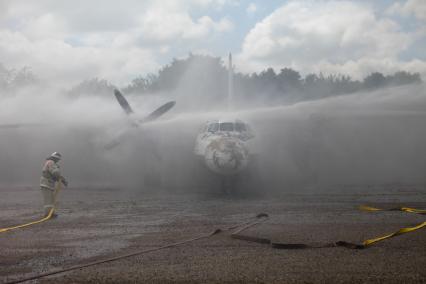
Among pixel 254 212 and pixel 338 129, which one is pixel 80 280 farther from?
pixel 338 129

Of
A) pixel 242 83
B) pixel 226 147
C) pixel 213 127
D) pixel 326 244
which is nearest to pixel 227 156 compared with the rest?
pixel 226 147

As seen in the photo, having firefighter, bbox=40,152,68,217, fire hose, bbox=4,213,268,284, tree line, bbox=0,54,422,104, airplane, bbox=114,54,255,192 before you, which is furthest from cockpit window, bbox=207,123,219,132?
tree line, bbox=0,54,422,104

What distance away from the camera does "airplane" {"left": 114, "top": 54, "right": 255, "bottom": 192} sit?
17.2 meters

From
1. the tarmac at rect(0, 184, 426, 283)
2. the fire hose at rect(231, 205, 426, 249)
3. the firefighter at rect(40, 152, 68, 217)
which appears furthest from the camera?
the firefighter at rect(40, 152, 68, 217)

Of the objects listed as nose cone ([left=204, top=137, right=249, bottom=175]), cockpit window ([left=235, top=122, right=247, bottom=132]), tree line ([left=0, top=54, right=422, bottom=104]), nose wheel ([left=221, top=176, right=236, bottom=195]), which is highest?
tree line ([left=0, top=54, right=422, bottom=104])

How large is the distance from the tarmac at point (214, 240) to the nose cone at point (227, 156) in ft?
3.45

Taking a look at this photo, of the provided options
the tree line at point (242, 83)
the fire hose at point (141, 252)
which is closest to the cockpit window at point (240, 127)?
the fire hose at point (141, 252)

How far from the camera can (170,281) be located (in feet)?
21.2

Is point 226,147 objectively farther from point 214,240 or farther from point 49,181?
point 214,240

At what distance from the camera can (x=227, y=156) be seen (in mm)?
17125

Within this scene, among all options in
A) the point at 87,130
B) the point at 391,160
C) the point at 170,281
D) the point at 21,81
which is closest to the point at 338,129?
the point at 391,160

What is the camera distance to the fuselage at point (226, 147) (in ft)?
56.4

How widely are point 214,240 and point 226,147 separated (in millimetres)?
8185

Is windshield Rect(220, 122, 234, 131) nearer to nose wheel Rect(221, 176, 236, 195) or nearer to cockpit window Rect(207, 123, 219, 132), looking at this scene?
cockpit window Rect(207, 123, 219, 132)
